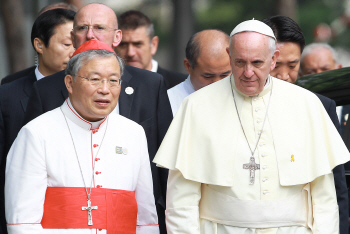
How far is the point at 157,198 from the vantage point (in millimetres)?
4609

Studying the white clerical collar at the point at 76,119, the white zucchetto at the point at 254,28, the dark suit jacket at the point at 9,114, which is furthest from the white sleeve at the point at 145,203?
the dark suit jacket at the point at 9,114

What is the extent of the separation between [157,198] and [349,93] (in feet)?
5.32

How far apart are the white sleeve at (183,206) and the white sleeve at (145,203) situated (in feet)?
0.39

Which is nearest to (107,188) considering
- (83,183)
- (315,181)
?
(83,183)

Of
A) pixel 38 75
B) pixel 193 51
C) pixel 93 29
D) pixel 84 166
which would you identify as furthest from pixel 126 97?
pixel 38 75

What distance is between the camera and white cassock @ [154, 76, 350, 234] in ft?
12.8

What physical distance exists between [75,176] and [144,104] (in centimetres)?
95

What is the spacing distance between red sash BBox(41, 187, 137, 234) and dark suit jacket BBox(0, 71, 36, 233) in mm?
1122

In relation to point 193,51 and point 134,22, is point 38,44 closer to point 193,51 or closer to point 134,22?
point 193,51

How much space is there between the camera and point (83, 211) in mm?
3807

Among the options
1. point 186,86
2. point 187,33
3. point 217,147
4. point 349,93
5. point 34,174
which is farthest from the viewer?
point 187,33

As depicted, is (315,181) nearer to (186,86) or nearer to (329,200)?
(329,200)

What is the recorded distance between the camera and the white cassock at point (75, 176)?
371cm

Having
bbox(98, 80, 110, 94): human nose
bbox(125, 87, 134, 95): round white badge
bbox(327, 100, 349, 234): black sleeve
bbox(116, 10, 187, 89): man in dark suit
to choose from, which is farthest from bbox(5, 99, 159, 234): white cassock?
bbox(116, 10, 187, 89): man in dark suit
